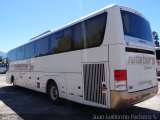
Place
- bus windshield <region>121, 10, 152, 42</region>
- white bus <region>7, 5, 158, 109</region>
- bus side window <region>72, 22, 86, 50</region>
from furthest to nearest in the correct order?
bus side window <region>72, 22, 86, 50</region> < bus windshield <region>121, 10, 152, 42</region> < white bus <region>7, 5, 158, 109</region>

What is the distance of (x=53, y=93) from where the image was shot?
9.74 meters

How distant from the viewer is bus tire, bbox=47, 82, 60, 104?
929cm

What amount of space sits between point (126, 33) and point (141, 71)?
52.2 inches

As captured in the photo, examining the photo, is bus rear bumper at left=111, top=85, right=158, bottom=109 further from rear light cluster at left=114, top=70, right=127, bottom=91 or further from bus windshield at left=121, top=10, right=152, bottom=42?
bus windshield at left=121, top=10, right=152, bottom=42

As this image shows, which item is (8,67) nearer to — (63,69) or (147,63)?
(63,69)

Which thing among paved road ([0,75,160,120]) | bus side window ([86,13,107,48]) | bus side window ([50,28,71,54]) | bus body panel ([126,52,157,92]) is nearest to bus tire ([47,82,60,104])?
paved road ([0,75,160,120])

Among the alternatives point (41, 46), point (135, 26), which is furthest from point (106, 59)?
point (41, 46)

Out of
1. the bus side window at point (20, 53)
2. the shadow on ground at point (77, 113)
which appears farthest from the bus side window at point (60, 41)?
the bus side window at point (20, 53)

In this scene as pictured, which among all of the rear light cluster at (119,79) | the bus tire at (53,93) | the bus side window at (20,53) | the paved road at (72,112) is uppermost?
the bus side window at (20,53)

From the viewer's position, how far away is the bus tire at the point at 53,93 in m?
9.29

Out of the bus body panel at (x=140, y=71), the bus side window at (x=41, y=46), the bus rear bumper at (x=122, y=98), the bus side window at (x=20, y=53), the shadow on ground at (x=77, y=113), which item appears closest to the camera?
the bus rear bumper at (x=122, y=98)

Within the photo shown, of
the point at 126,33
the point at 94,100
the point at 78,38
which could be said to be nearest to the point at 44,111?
the point at 94,100

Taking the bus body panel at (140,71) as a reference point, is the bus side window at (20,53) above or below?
above

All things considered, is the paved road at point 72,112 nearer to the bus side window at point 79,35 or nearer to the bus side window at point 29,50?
the bus side window at point 79,35
